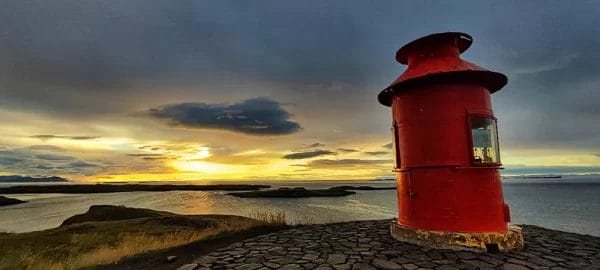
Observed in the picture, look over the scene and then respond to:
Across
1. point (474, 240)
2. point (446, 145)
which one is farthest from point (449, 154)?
point (474, 240)

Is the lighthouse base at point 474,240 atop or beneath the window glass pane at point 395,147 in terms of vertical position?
beneath

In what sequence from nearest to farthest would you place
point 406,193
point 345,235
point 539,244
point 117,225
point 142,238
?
point 539,244 → point 406,193 → point 345,235 → point 142,238 → point 117,225

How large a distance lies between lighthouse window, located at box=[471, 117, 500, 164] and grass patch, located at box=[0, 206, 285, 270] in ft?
23.5

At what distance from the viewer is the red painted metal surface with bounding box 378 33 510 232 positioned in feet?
23.8

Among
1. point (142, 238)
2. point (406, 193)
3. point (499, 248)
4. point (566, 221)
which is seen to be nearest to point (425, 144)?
point (406, 193)

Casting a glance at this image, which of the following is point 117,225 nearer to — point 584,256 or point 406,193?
point 406,193

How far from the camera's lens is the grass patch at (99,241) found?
7595 mm

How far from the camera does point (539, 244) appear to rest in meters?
7.55

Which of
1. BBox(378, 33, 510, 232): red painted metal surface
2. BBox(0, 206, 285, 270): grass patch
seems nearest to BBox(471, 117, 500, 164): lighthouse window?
BBox(378, 33, 510, 232): red painted metal surface

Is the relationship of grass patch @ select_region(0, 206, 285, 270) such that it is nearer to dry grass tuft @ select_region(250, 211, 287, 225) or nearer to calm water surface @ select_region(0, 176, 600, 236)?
dry grass tuft @ select_region(250, 211, 287, 225)

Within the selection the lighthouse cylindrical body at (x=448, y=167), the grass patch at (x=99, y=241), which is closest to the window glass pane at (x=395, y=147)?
the lighthouse cylindrical body at (x=448, y=167)

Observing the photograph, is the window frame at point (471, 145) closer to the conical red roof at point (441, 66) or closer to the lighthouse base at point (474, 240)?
the conical red roof at point (441, 66)

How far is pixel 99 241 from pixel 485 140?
11.4 meters

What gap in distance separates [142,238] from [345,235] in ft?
19.4
